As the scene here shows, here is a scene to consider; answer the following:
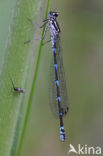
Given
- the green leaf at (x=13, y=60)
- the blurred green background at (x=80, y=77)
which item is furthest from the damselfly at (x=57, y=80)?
the green leaf at (x=13, y=60)

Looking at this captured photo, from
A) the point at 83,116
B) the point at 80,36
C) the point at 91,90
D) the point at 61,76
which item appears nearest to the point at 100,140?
the point at 83,116

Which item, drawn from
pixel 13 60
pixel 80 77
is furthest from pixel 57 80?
pixel 13 60

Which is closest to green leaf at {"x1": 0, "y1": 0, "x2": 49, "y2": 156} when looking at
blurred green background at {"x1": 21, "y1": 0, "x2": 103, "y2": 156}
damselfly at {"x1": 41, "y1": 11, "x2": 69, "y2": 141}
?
damselfly at {"x1": 41, "y1": 11, "x2": 69, "y2": 141}

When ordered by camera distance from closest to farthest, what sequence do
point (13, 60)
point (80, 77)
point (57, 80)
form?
point (13, 60) < point (57, 80) < point (80, 77)

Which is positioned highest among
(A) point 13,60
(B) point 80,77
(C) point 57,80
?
(B) point 80,77

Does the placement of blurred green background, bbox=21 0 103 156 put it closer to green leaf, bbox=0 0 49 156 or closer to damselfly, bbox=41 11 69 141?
damselfly, bbox=41 11 69 141

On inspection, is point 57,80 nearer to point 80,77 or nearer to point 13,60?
point 80,77

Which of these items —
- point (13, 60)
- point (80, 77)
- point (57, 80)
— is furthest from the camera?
point (80, 77)

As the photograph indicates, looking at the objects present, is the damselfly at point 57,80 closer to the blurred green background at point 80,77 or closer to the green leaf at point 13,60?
the blurred green background at point 80,77

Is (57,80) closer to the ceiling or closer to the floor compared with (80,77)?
closer to the floor
